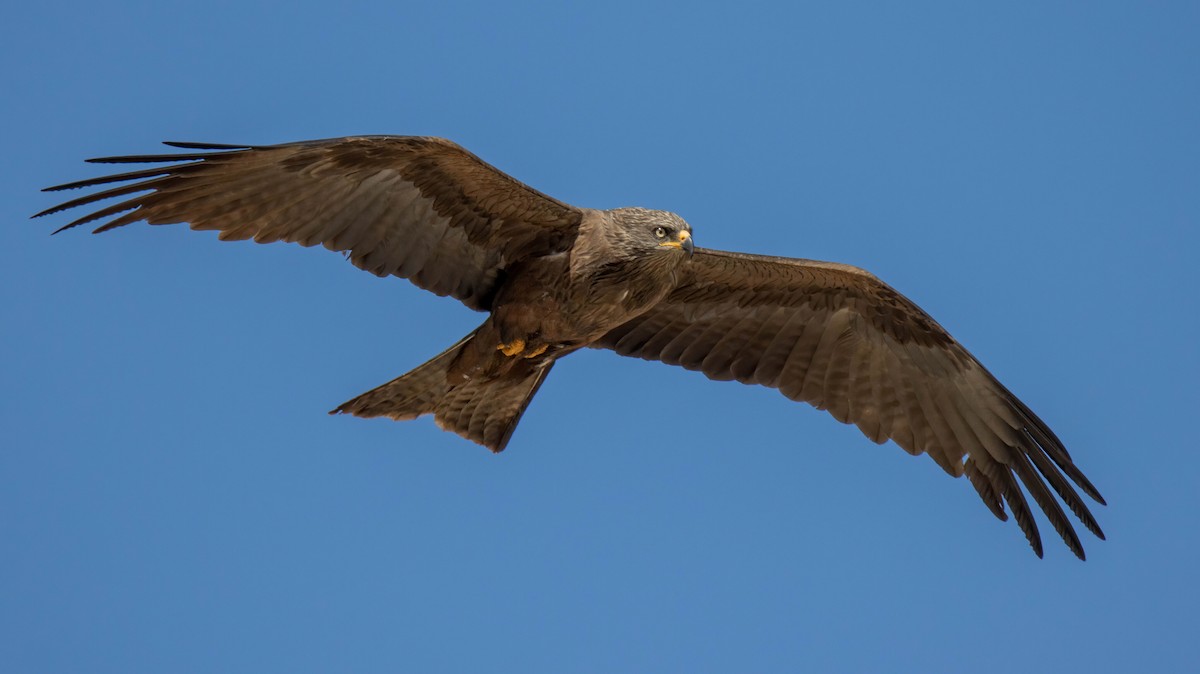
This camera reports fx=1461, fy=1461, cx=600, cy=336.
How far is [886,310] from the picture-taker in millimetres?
11742

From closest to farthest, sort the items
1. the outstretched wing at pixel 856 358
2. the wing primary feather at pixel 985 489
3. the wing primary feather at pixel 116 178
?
the wing primary feather at pixel 116 178 → the wing primary feather at pixel 985 489 → the outstretched wing at pixel 856 358

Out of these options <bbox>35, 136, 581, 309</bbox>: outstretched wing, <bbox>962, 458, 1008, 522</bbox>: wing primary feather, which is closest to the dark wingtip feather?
<bbox>35, 136, 581, 309</bbox>: outstretched wing

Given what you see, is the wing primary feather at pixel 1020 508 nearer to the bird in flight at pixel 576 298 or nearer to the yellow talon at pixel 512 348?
the bird in flight at pixel 576 298

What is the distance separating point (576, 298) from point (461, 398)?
1508mm

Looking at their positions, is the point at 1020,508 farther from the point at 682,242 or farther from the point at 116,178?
the point at 116,178

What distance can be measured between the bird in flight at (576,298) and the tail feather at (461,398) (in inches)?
0.6

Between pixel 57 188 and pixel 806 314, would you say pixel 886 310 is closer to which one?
pixel 806 314

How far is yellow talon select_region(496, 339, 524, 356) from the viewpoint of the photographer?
A: 10508 millimetres

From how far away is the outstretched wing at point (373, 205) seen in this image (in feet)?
31.8

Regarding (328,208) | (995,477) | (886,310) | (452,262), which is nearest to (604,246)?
(452,262)

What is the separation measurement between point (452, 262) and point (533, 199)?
82 cm

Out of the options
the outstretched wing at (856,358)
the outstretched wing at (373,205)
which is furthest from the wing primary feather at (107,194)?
the outstretched wing at (856,358)

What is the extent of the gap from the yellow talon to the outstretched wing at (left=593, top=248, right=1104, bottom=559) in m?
1.18

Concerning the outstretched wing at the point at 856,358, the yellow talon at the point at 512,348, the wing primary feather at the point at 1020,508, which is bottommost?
the yellow talon at the point at 512,348
